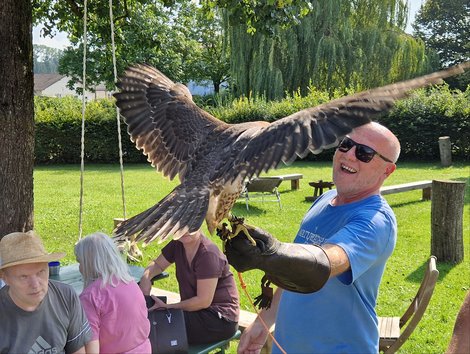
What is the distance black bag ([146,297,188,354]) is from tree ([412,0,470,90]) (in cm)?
4778

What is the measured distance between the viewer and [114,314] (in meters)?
3.18

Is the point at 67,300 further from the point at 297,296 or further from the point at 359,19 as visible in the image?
the point at 359,19

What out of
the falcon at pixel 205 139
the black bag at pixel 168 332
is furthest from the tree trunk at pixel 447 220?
the black bag at pixel 168 332

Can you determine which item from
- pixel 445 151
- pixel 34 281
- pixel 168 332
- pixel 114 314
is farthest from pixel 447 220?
pixel 445 151

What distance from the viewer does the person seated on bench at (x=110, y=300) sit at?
3170 millimetres

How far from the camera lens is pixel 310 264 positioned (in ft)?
5.11

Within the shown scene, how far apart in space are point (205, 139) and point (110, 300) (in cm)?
109

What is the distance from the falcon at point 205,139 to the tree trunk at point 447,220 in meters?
4.06

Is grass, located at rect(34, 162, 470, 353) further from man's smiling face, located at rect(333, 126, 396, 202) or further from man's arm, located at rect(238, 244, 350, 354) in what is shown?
man's smiling face, located at rect(333, 126, 396, 202)

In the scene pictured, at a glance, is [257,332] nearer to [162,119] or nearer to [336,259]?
[336,259]

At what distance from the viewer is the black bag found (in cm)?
353

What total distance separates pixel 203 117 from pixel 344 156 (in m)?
1.36

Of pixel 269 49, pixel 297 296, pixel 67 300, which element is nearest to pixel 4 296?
pixel 67 300

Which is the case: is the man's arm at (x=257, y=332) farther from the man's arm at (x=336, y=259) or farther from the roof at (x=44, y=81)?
the roof at (x=44, y=81)
